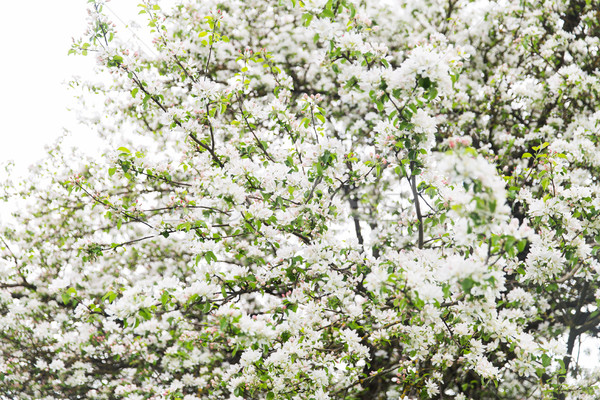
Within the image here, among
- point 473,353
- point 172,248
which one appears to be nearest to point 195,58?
point 172,248

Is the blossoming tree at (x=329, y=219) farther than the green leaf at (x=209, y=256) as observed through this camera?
No

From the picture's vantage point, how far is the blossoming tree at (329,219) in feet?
9.34

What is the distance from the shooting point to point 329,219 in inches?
143

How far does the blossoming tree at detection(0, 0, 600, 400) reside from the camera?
9.34 feet

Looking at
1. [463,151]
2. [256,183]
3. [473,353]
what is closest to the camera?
[463,151]

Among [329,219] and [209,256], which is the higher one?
[329,219]

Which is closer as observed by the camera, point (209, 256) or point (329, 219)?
point (209, 256)

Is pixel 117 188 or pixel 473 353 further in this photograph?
pixel 117 188

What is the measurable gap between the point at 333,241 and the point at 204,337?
1420mm

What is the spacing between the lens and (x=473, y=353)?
3.19m

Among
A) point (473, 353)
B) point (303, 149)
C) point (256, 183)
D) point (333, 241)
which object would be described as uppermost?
point (303, 149)

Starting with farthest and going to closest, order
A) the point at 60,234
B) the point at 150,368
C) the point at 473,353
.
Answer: the point at 60,234, the point at 150,368, the point at 473,353

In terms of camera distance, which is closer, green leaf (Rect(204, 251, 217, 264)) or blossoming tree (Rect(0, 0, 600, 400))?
blossoming tree (Rect(0, 0, 600, 400))

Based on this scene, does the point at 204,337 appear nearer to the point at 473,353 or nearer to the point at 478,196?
the point at 473,353
